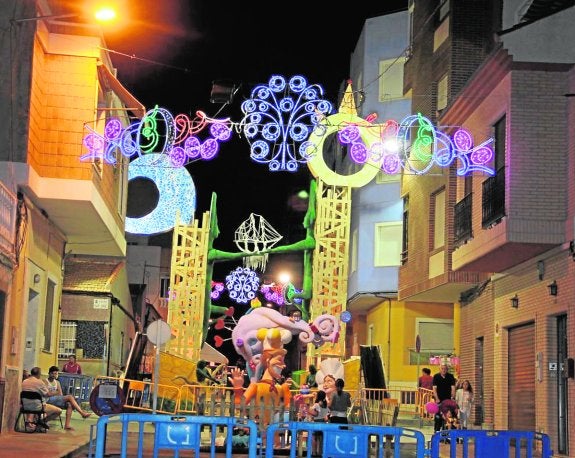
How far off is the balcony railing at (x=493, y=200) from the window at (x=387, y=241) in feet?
55.0

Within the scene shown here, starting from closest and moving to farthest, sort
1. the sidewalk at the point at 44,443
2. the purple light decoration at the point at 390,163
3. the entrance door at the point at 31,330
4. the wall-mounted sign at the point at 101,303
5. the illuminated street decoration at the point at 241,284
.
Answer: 1. the sidewalk at the point at 44,443
2. the purple light decoration at the point at 390,163
3. the entrance door at the point at 31,330
4. the wall-mounted sign at the point at 101,303
5. the illuminated street decoration at the point at 241,284

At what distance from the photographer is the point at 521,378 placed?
24.6 metres

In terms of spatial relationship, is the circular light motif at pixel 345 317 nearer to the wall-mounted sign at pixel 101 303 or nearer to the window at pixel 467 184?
the window at pixel 467 184

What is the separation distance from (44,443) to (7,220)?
431 centimetres

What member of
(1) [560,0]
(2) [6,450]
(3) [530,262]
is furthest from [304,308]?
(2) [6,450]

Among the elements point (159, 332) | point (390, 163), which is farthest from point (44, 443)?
point (390, 163)

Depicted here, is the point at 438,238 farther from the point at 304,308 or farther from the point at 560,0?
the point at 560,0

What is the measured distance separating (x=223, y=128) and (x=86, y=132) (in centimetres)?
314

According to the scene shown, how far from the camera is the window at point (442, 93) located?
3194cm

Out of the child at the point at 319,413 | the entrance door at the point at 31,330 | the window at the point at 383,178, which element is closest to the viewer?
the child at the point at 319,413

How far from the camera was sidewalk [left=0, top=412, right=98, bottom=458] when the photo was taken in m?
16.8

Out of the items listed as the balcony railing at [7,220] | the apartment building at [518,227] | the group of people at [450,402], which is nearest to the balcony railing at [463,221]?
the apartment building at [518,227]

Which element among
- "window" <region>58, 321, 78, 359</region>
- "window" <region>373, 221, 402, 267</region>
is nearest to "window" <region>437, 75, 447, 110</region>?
"window" <region>373, 221, 402, 267</region>

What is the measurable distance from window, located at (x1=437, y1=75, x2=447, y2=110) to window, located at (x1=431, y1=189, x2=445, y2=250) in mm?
2899
